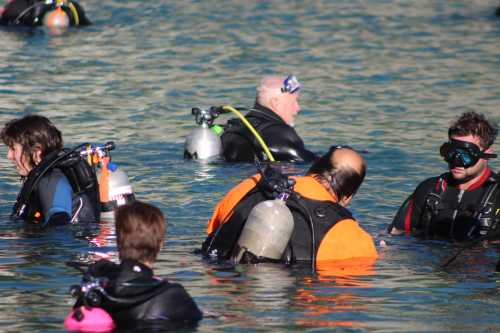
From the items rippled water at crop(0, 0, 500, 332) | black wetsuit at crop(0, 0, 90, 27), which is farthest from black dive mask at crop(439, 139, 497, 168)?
black wetsuit at crop(0, 0, 90, 27)

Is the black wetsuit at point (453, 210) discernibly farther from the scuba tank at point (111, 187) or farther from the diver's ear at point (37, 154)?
the diver's ear at point (37, 154)

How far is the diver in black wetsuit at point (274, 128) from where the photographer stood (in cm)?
1401

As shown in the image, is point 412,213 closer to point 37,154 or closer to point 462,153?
point 462,153

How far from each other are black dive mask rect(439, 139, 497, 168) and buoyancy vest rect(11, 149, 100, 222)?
8.93 feet

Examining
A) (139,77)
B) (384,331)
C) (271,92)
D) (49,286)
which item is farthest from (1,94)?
(384,331)

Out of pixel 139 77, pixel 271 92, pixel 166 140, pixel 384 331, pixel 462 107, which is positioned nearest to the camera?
pixel 384 331

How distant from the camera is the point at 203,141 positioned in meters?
14.3

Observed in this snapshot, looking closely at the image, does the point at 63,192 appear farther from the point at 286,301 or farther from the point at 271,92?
the point at 271,92

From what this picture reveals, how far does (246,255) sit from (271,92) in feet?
18.4

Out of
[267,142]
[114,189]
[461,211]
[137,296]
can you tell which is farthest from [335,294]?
[267,142]

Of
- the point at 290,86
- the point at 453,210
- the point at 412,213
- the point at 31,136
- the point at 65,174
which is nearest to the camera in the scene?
the point at 31,136

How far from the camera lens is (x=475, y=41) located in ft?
80.3

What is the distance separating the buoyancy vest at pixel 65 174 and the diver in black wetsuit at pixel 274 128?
13.4 feet

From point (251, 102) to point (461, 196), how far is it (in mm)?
9148
